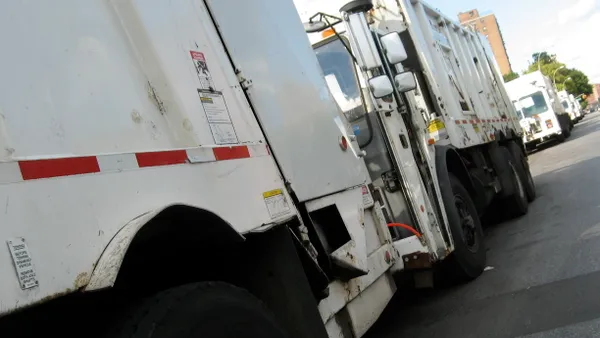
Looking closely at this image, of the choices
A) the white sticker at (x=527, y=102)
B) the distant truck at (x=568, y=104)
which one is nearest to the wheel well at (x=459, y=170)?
the white sticker at (x=527, y=102)

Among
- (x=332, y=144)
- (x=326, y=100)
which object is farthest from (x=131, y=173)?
(x=326, y=100)

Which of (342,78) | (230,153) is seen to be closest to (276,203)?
(230,153)

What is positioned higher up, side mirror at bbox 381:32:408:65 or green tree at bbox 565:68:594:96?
green tree at bbox 565:68:594:96

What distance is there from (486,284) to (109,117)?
498 centimetres

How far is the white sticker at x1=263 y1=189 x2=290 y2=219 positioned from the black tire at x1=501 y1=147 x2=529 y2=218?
24.1ft

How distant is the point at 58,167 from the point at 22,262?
1.17 feet

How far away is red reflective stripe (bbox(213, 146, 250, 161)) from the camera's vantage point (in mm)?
2820

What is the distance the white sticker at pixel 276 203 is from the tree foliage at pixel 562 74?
95.0 m

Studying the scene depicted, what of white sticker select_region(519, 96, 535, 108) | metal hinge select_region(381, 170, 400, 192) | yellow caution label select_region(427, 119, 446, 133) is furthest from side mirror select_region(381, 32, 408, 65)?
white sticker select_region(519, 96, 535, 108)

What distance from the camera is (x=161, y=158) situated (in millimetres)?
2461

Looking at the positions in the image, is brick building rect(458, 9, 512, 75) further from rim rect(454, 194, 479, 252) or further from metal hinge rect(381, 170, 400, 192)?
metal hinge rect(381, 170, 400, 192)

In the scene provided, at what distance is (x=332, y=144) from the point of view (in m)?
4.03

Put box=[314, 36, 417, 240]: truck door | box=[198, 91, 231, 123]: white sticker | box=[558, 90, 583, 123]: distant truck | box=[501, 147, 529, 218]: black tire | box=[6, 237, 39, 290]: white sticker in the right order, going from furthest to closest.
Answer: box=[558, 90, 583, 123]: distant truck, box=[501, 147, 529, 218]: black tire, box=[314, 36, 417, 240]: truck door, box=[198, 91, 231, 123]: white sticker, box=[6, 237, 39, 290]: white sticker

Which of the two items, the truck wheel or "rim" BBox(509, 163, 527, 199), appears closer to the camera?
the truck wheel
